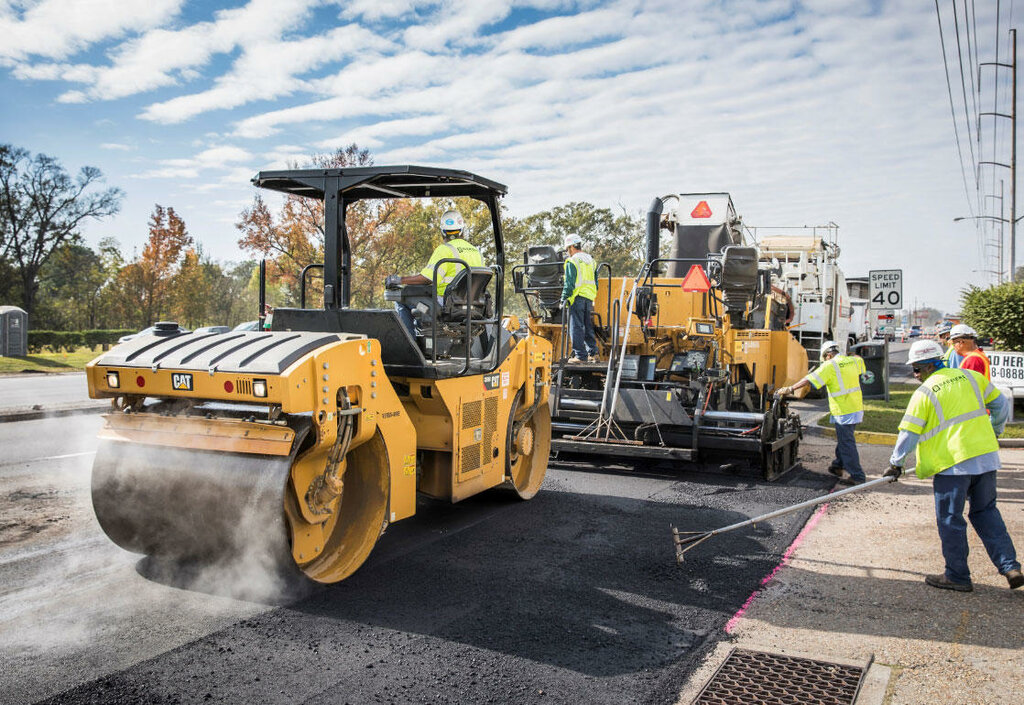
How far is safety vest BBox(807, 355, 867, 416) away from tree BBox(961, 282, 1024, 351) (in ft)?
30.4

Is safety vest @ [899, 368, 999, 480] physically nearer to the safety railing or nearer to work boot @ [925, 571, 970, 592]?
work boot @ [925, 571, 970, 592]

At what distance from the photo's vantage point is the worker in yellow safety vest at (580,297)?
962cm

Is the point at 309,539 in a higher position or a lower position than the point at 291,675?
higher

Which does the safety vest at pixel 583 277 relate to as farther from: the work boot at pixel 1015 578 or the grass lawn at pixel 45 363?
the grass lawn at pixel 45 363

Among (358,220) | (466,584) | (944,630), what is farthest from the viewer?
(358,220)

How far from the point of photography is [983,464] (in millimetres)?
5109

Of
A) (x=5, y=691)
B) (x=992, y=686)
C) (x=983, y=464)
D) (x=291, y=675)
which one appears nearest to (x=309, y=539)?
(x=291, y=675)

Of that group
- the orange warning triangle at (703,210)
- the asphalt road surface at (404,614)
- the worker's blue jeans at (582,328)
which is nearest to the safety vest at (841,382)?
the asphalt road surface at (404,614)

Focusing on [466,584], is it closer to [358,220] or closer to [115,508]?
[115,508]

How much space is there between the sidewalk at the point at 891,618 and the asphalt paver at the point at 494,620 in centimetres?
19

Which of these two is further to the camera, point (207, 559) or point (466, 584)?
point (466, 584)

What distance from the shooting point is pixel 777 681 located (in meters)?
3.77

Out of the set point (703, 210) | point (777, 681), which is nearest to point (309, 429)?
point (777, 681)

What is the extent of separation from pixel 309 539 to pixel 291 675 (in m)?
0.99
